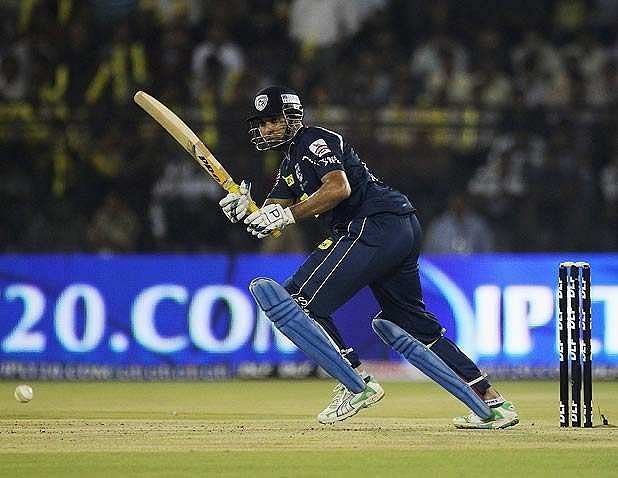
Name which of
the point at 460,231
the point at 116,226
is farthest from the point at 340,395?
the point at 116,226

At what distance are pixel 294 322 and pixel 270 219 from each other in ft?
1.89

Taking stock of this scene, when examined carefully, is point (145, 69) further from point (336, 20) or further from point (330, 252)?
point (330, 252)

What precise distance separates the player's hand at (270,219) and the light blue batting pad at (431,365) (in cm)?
85

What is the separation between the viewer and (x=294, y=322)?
7.44m

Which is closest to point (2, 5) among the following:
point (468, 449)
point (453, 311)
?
point (453, 311)

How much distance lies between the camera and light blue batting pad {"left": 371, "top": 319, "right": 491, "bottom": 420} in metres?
7.57

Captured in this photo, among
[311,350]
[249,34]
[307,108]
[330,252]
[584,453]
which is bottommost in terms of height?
[584,453]

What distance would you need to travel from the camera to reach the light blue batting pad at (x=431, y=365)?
24.8 ft

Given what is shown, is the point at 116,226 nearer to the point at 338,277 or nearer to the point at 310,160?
the point at 310,160

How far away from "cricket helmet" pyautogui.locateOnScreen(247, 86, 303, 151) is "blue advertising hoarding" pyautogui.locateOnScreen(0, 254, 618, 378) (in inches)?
207

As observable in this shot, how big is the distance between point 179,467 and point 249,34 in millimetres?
9877

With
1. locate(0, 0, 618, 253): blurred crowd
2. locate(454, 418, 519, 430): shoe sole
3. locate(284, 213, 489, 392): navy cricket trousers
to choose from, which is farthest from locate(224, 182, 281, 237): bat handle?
locate(0, 0, 618, 253): blurred crowd

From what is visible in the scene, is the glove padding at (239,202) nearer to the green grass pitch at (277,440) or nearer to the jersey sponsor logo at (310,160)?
the jersey sponsor logo at (310,160)

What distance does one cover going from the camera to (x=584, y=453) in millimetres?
6691
